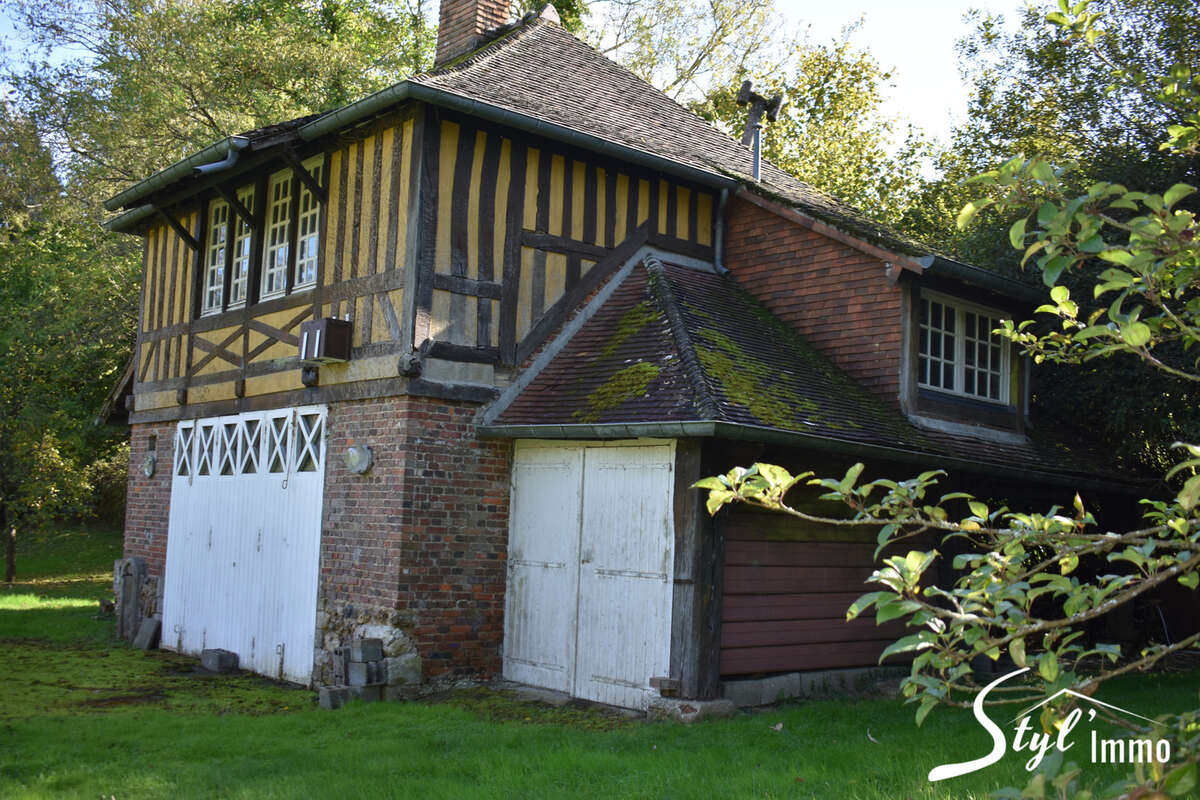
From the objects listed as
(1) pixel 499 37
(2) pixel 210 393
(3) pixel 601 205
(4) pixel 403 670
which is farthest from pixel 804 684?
(1) pixel 499 37

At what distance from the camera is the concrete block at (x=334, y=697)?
29.6 ft

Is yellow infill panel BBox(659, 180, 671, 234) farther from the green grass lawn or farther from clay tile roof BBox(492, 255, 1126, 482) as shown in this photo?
the green grass lawn

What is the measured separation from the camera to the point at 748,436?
27.3 ft

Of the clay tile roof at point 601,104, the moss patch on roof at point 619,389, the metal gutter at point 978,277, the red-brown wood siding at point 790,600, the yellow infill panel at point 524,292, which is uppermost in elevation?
the clay tile roof at point 601,104

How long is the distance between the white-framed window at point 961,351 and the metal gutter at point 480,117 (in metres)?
3.04

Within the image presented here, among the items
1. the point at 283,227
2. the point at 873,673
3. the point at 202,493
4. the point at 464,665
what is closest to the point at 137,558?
the point at 202,493

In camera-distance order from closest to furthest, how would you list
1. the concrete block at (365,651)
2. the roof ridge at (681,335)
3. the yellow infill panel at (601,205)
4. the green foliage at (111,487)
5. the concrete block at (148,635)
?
1. the roof ridge at (681,335)
2. the concrete block at (365,651)
3. the yellow infill panel at (601,205)
4. the concrete block at (148,635)
5. the green foliage at (111,487)

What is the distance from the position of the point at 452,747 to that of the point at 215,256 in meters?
8.39

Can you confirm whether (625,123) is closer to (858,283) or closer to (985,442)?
(858,283)

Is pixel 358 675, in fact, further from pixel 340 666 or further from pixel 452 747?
pixel 452 747

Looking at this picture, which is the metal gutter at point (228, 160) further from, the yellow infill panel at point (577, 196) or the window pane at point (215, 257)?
the yellow infill panel at point (577, 196)

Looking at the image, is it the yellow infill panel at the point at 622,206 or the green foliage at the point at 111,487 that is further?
the green foliage at the point at 111,487

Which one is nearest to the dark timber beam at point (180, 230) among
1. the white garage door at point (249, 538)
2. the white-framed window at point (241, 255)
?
the white-framed window at point (241, 255)

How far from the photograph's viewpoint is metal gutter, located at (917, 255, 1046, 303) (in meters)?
10.5
